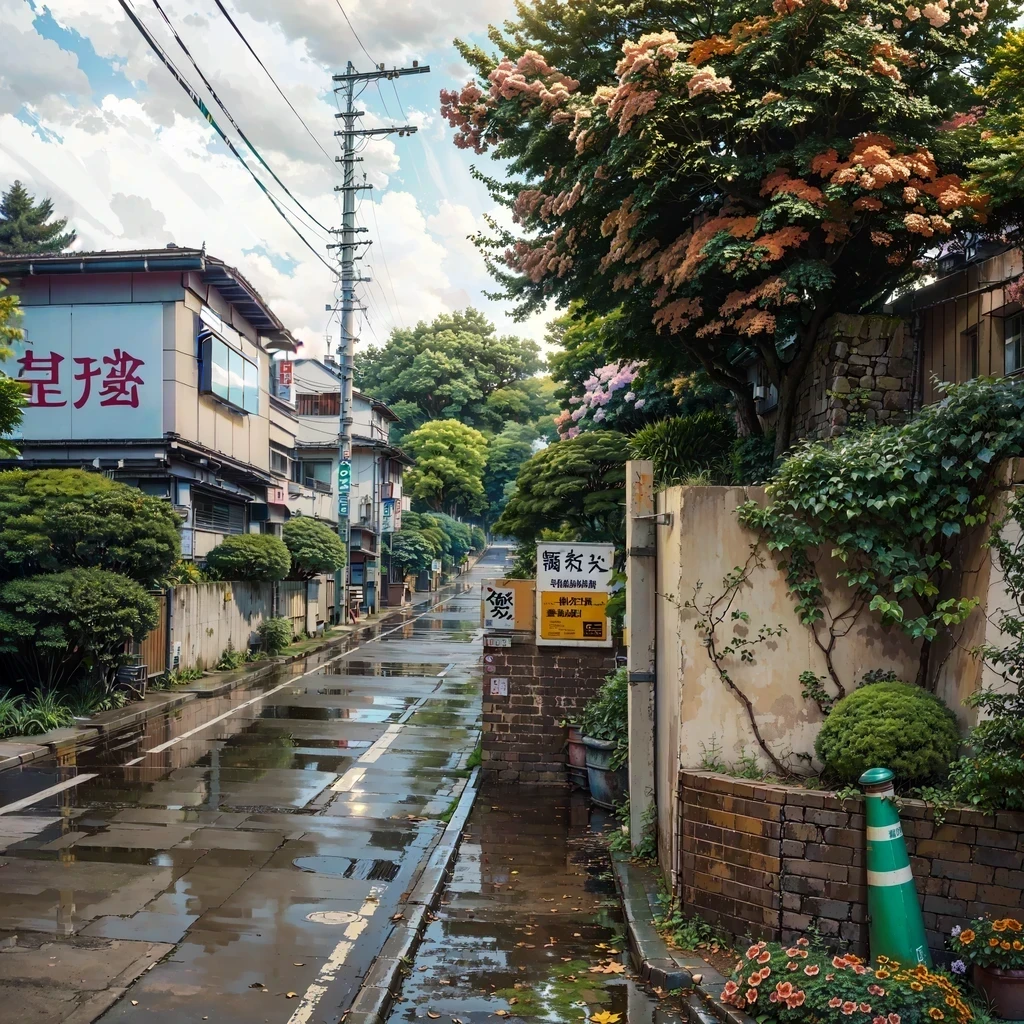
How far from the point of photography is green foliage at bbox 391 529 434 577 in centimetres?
6184

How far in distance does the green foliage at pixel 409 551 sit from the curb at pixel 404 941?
165 feet

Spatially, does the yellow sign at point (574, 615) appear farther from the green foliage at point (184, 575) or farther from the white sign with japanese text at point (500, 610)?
the green foliage at point (184, 575)

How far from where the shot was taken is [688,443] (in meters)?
15.6

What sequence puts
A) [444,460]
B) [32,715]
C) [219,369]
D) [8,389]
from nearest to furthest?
[8,389], [32,715], [219,369], [444,460]

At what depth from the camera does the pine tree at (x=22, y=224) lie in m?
47.5

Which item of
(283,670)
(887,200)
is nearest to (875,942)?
(887,200)

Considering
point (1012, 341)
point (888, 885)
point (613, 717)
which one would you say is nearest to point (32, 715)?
point (613, 717)

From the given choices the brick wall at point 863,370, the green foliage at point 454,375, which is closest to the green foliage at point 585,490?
the brick wall at point 863,370

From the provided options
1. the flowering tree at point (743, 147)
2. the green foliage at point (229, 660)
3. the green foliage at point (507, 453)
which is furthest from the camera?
the green foliage at point (507, 453)

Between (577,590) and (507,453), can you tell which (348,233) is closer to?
(577,590)

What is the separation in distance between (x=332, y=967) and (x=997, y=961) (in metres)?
4.35

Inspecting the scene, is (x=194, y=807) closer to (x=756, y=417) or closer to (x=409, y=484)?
(x=756, y=417)

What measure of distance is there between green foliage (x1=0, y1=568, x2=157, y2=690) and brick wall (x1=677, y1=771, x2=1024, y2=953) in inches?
532

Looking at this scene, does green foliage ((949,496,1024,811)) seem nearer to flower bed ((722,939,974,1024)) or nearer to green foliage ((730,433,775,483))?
flower bed ((722,939,974,1024))
